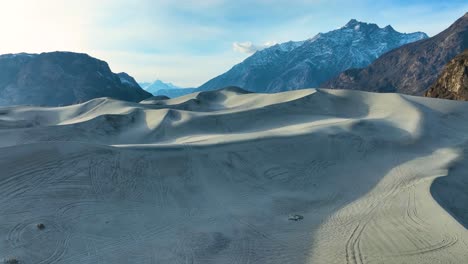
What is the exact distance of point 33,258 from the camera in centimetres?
1188

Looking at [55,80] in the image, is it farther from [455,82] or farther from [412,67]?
[412,67]

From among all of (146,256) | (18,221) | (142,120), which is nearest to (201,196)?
(146,256)

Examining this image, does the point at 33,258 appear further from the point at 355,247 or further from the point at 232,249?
the point at 355,247

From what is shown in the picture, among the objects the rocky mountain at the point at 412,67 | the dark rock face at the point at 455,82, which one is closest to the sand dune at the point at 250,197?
the dark rock face at the point at 455,82

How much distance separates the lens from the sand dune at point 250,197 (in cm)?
1286

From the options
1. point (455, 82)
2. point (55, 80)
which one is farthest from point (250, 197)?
point (55, 80)

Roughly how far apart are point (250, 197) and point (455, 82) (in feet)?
164

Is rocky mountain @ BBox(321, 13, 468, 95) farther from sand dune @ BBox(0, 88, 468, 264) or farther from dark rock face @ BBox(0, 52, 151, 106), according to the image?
sand dune @ BBox(0, 88, 468, 264)

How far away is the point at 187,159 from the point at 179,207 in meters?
4.56

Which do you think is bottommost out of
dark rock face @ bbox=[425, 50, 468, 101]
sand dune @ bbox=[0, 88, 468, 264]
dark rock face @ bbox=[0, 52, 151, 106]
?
sand dune @ bbox=[0, 88, 468, 264]

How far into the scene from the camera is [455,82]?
180ft

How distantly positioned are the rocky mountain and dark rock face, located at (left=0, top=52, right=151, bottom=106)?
100973 mm

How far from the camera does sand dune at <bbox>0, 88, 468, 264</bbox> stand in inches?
506

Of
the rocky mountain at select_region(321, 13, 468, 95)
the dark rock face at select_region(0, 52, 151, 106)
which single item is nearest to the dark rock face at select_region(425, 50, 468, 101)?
the rocky mountain at select_region(321, 13, 468, 95)
